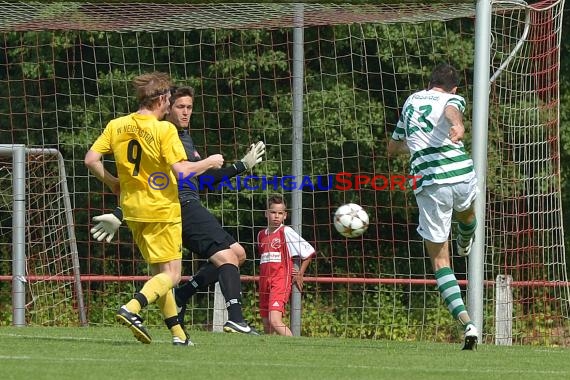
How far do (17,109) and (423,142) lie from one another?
12.4 m

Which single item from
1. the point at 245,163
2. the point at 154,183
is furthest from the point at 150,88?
the point at 245,163

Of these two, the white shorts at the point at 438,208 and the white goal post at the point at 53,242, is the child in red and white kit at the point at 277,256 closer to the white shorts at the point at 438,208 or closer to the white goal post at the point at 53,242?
the white goal post at the point at 53,242

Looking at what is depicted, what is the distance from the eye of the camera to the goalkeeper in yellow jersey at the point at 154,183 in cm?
825

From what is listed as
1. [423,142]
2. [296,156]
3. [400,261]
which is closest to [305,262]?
[296,156]

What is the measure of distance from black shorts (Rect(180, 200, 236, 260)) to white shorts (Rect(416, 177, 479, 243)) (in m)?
1.63

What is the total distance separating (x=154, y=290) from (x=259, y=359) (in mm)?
948

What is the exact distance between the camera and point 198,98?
1841cm

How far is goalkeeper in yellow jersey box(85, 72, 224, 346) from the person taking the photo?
825 cm

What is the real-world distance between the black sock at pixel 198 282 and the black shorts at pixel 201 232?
0.45 m

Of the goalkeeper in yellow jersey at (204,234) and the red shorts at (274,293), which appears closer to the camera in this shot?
the goalkeeper in yellow jersey at (204,234)

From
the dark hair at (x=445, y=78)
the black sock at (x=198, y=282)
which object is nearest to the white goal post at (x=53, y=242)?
the black sock at (x=198, y=282)

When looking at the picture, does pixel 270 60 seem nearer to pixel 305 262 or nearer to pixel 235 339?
pixel 305 262

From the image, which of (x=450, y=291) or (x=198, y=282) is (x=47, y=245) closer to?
(x=198, y=282)

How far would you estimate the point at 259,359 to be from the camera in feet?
24.8
